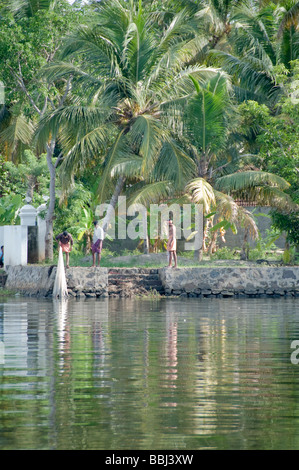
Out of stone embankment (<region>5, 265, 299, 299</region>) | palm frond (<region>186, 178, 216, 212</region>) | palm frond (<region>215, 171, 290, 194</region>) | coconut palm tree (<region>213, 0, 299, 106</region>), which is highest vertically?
coconut palm tree (<region>213, 0, 299, 106</region>)

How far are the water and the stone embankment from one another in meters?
8.89

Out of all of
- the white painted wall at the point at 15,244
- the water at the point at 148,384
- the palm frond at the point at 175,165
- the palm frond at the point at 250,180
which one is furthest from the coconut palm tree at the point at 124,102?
the water at the point at 148,384

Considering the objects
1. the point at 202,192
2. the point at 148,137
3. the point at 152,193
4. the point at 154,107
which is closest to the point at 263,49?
the point at 154,107

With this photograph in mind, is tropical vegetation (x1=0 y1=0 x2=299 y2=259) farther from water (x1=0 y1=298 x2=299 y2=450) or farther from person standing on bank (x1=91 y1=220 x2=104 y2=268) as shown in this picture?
water (x1=0 y1=298 x2=299 y2=450)

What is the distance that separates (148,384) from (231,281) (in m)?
17.1

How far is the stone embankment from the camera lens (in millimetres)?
24859

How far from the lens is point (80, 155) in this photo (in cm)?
2588

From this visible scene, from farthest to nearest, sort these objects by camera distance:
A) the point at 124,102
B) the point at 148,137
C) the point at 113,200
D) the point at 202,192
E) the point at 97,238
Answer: the point at 113,200
the point at 124,102
the point at 97,238
the point at 148,137
the point at 202,192

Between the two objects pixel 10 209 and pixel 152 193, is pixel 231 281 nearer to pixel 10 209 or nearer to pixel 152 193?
pixel 152 193

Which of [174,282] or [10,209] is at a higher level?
[10,209]

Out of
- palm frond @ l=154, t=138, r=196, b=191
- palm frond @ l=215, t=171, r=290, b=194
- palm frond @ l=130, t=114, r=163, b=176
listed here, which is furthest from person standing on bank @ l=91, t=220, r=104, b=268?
palm frond @ l=215, t=171, r=290, b=194

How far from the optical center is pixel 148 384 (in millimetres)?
8258
